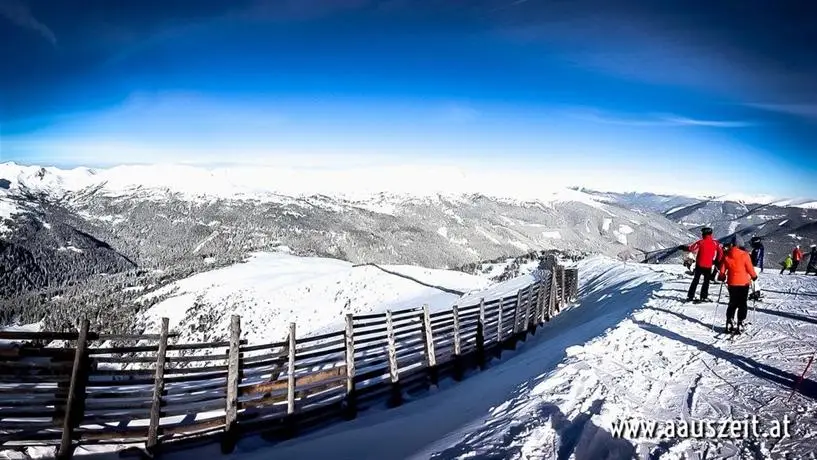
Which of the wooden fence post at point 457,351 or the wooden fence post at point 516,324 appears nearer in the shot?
the wooden fence post at point 457,351

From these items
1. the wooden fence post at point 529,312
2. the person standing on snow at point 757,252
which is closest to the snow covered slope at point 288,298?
the wooden fence post at point 529,312

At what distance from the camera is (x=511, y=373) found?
36.6ft

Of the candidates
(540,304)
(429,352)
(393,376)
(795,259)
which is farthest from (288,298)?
(795,259)

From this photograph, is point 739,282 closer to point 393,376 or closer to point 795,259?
point 393,376

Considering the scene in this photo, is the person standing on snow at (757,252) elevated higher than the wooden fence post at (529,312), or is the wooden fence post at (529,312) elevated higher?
the person standing on snow at (757,252)

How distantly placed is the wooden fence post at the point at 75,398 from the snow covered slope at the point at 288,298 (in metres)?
26.8

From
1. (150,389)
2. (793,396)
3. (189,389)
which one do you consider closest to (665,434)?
(793,396)

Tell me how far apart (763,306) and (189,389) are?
1779 centimetres

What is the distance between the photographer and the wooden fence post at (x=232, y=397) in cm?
875

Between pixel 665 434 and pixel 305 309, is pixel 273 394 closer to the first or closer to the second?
pixel 665 434

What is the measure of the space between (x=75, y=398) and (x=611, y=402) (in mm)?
9439

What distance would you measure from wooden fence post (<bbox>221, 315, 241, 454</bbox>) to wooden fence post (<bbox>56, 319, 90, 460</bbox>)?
98.2 inches

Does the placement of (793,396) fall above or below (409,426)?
above

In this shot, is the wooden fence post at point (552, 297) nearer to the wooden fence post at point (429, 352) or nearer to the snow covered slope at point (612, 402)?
the snow covered slope at point (612, 402)
